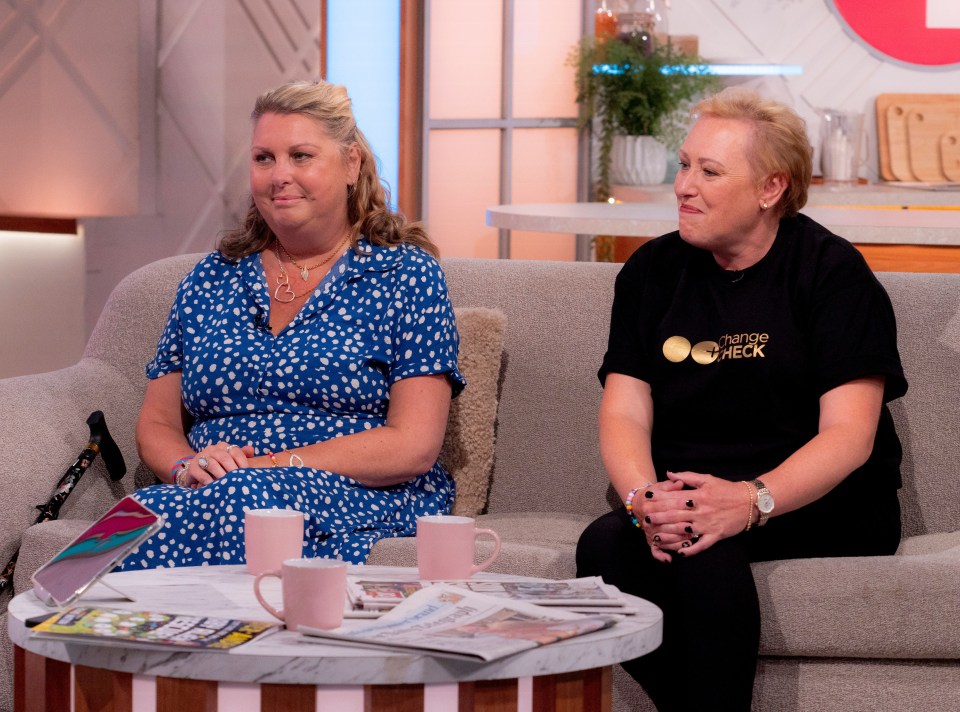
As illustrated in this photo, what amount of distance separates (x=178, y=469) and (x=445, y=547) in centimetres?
75

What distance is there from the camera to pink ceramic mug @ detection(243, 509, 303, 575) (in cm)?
162

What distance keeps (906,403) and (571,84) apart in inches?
178

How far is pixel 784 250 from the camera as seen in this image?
215 centimetres

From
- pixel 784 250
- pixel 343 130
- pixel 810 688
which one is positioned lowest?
pixel 810 688

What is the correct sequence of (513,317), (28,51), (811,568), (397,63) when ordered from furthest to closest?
(397,63)
(28,51)
(513,317)
(811,568)

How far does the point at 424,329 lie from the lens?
2271 mm

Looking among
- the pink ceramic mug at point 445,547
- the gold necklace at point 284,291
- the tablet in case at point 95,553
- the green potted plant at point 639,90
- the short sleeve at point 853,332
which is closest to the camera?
the tablet in case at point 95,553

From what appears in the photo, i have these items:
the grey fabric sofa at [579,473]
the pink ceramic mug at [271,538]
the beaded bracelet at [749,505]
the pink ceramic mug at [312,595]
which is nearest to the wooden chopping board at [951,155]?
the grey fabric sofa at [579,473]

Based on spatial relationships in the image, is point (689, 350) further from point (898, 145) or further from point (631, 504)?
point (898, 145)

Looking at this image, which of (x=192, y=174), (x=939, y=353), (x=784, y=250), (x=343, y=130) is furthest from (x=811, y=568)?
(x=192, y=174)

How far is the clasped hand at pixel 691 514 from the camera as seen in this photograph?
1.85 meters

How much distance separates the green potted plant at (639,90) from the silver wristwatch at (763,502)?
4465mm

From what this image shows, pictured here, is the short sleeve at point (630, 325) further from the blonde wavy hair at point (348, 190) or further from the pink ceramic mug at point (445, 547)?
the pink ceramic mug at point (445, 547)

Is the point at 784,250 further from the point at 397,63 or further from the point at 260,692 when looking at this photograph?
the point at 397,63
